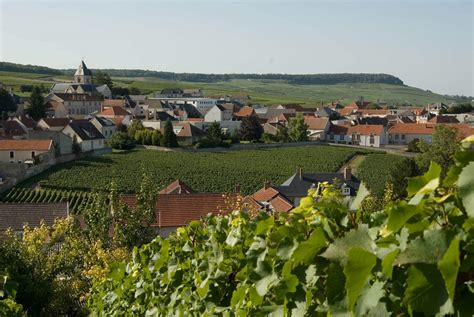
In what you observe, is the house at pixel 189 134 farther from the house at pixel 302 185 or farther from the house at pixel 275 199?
the house at pixel 275 199

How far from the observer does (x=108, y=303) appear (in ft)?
26.2

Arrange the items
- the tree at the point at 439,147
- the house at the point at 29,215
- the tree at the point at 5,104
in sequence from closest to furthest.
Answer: the house at the point at 29,215 → the tree at the point at 439,147 → the tree at the point at 5,104

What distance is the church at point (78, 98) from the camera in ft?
347

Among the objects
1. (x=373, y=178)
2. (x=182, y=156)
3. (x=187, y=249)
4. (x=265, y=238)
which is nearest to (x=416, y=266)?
(x=265, y=238)

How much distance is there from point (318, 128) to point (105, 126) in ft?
103

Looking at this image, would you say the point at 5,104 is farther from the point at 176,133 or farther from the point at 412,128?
the point at 412,128

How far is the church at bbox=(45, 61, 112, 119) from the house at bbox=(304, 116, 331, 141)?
4149 centimetres

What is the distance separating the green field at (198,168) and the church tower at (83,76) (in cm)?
7154

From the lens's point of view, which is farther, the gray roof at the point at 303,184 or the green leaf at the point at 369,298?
the gray roof at the point at 303,184

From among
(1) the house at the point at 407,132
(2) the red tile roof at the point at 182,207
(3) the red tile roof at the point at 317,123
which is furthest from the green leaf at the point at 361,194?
(3) the red tile roof at the point at 317,123

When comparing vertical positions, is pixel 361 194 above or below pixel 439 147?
above

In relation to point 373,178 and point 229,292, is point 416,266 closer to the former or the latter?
point 229,292

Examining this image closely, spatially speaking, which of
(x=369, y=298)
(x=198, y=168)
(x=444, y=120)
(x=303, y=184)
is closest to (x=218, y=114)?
(x=444, y=120)

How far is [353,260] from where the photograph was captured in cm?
201
